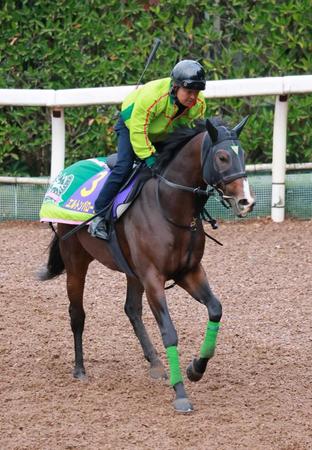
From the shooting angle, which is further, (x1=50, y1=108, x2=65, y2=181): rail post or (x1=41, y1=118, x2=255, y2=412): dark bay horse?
(x1=50, y1=108, x2=65, y2=181): rail post

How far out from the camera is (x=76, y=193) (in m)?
7.59

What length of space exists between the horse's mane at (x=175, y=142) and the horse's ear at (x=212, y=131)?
1.00ft

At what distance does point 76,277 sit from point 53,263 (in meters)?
0.43

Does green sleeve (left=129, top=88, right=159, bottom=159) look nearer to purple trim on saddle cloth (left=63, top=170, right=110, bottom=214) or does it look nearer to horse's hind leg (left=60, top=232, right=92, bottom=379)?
purple trim on saddle cloth (left=63, top=170, right=110, bottom=214)

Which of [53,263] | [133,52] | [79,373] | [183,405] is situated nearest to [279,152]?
[133,52]

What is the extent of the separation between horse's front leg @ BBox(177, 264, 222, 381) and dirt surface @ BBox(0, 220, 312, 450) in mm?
188

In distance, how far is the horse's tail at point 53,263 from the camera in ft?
26.2

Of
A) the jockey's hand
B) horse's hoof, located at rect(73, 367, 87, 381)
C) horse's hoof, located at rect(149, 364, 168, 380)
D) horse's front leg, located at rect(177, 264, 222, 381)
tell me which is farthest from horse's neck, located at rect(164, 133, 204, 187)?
horse's hoof, located at rect(73, 367, 87, 381)

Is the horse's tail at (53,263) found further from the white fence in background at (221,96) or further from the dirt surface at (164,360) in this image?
the white fence in background at (221,96)

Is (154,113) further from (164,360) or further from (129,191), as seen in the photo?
(164,360)

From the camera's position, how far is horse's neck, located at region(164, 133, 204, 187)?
6.54 meters

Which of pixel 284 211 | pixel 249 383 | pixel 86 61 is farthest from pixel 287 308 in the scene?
pixel 86 61

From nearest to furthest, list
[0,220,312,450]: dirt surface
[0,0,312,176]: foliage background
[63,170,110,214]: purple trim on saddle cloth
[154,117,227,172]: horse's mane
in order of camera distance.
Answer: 1. [0,220,312,450]: dirt surface
2. [154,117,227,172]: horse's mane
3. [63,170,110,214]: purple trim on saddle cloth
4. [0,0,312,176]: foliage background

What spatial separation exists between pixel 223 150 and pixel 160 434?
1.64 m
